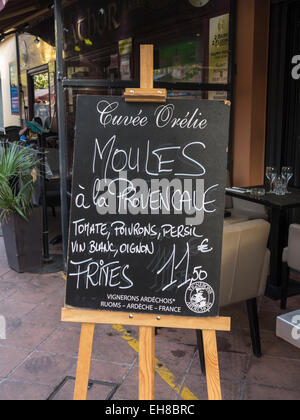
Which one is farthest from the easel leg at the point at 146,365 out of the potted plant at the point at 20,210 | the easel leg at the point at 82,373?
the potted plant at the point at 20,210

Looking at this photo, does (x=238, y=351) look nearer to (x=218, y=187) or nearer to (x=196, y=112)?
(x=218, y=187)

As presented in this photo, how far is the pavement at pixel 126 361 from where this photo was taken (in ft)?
7.89

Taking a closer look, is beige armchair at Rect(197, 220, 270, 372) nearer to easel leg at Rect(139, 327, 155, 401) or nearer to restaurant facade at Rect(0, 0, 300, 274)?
easel leg at Rect(139, 327, 155, 401)

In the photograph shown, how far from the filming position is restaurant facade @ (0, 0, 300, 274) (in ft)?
13.6

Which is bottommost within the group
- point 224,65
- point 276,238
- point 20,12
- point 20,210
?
point 276,238

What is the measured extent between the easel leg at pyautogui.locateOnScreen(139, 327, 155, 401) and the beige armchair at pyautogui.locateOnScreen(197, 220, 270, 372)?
0.74 metres

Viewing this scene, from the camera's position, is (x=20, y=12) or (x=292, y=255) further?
(x=20, y=12)

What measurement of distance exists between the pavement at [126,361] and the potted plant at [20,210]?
0.79m

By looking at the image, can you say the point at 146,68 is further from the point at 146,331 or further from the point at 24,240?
the point at 24,240

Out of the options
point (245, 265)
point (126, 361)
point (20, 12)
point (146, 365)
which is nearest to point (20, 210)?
point (126, 361)

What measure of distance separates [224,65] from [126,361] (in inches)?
134

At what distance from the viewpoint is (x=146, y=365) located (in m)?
1.89

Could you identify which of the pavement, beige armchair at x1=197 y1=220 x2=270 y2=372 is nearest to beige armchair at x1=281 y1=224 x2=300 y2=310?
the pavement

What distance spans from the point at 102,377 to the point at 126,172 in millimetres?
1273
